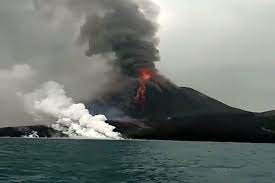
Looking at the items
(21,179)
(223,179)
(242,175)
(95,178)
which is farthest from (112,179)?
(242,175)

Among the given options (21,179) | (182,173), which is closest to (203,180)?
(182,173)

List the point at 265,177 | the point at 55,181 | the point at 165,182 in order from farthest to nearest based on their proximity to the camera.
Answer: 1. the point at 265,177
2. the point at 165,182
3. the point at 55,181

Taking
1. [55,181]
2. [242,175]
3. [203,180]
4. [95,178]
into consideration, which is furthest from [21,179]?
[242,175]

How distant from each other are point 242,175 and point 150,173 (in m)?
16.9

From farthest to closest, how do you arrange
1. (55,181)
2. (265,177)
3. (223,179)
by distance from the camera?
(265,177), (223,179), (55,181)

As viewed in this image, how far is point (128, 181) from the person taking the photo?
228 ft

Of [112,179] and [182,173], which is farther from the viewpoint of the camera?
[182,173]

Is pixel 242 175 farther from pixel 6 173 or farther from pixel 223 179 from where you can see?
pixel 6 173

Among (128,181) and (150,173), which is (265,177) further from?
(128,181)

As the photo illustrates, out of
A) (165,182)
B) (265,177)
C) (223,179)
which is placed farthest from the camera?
(265,177)

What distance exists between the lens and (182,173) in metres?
84.5

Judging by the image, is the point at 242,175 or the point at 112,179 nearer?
the point at 112,179

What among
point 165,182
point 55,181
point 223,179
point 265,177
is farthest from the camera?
point 265,177

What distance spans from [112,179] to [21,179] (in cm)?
1401
